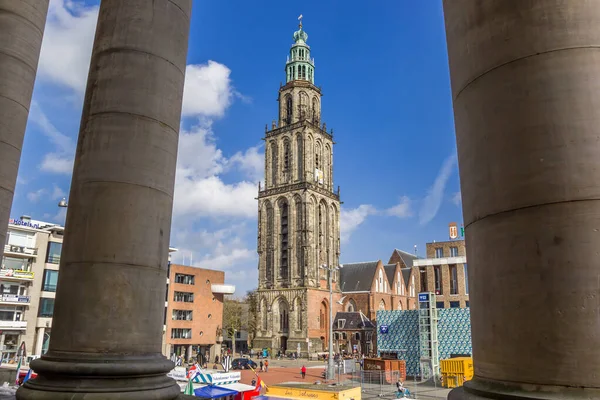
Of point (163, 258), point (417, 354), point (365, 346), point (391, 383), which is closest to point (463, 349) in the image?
point (417, 354)

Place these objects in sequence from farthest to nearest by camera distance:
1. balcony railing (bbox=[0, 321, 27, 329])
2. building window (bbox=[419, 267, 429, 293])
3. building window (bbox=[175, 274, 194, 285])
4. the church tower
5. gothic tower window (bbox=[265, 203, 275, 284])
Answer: gothic tower window (bbox=[265, 203, 275, 284]) → the church tower → building window (bbox=[419, 267, 429, 293]) → building window (bbox=[175, 274, 194, 285]) → balcony railing (bbox=[0, 321, 27, 329])

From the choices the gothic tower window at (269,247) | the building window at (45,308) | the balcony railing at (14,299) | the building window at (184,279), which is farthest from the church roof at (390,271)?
the balcony railing at (14,299)

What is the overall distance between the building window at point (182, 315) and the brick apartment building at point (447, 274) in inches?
1006

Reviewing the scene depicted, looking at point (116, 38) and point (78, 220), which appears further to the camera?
point (116, 38)

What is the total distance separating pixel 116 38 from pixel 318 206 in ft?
230

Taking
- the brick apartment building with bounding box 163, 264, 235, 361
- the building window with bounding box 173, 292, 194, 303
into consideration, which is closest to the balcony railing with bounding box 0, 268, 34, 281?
the brick apartment building with bounding box 163, 264, 235, 361

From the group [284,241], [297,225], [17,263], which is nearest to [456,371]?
[17,263]

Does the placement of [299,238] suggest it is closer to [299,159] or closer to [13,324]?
[299,159]

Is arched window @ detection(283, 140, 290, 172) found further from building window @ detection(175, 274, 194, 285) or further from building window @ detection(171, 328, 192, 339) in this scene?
building window @ detection(171, 328, 192, 339)

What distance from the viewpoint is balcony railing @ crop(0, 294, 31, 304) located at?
4394 cm

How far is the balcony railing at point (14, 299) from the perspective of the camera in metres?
43.9

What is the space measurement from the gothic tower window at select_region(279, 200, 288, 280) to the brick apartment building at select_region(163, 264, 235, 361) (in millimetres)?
12634

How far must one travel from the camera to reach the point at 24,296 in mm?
45469

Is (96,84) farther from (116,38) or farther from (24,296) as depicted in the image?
(24,296)
